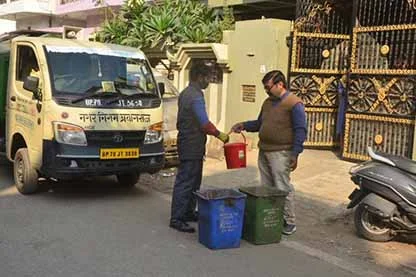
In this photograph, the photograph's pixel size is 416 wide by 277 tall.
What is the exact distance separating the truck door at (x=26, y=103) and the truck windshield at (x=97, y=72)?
0.82 ft

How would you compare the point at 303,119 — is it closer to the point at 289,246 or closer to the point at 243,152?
the point at 243,152

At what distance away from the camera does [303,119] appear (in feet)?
19.1

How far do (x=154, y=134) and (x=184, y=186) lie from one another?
5.34ft

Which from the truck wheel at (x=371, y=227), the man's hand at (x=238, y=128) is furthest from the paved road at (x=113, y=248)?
the man's hand at (x=238, y=128)

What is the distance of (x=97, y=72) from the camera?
7.77 meters

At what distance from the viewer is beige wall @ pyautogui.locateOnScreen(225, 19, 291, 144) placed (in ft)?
35.6

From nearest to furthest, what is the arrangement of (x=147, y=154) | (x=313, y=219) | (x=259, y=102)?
1. (x=313, y=219)
2. (x=147, y=154)
3. (x=259, y=102)

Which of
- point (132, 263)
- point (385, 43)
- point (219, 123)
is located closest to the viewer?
point (132, 263)

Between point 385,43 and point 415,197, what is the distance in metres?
4.28

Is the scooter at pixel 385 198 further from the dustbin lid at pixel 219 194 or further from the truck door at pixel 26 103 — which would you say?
the truck door at pixel 26 103

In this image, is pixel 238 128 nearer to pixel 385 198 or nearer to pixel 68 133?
pixel 385 198

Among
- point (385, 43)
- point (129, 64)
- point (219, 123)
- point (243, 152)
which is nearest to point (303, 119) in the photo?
point (243, 152)

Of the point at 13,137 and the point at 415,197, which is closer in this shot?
the point at 415,197

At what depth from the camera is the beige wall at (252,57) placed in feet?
35.6
